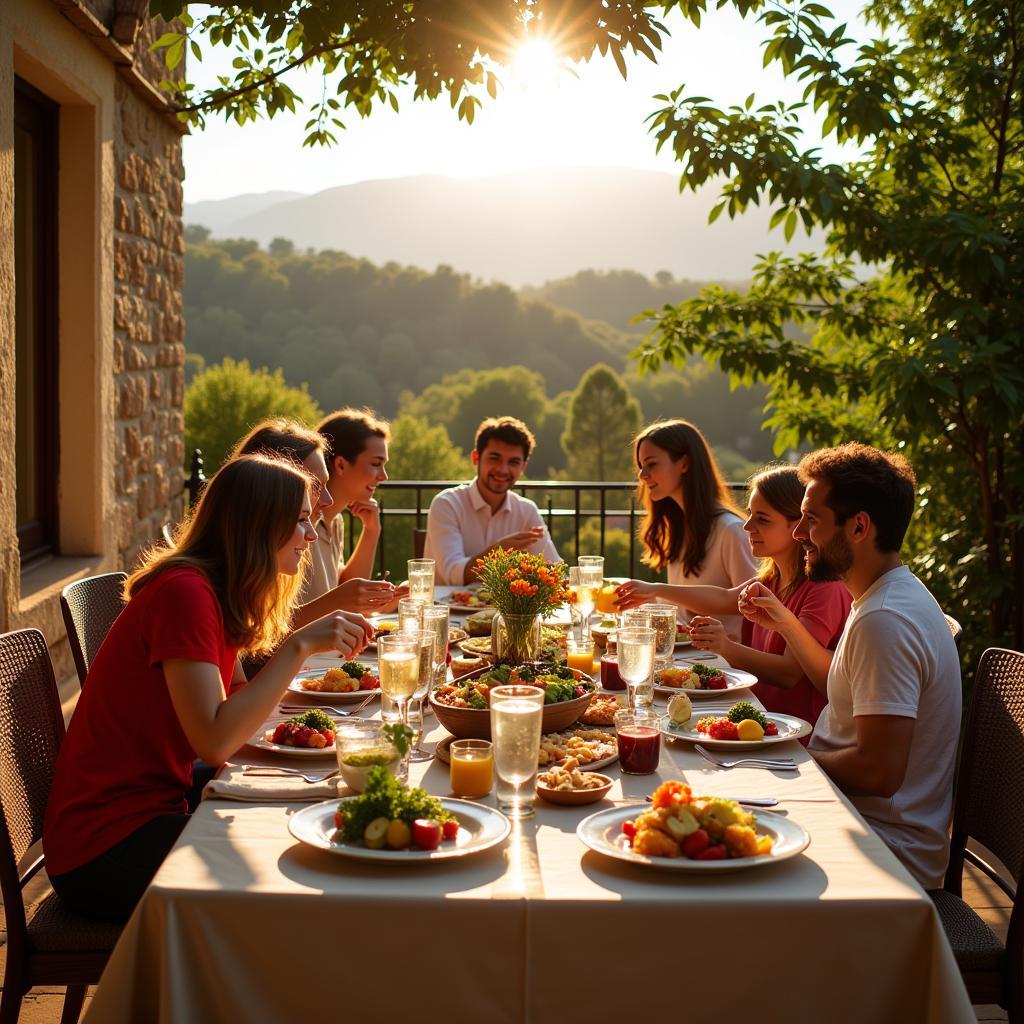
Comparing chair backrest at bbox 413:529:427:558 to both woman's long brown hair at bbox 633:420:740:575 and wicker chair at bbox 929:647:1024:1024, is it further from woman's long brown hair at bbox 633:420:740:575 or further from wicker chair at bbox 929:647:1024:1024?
wicker chair at bbox 929:647:1024:1024

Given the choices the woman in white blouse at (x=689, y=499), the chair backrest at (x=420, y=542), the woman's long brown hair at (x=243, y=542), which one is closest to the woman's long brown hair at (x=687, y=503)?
the woman in white blouse at (x=689, y=499)

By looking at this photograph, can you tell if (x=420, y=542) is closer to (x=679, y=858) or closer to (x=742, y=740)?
(x=742, y=740)

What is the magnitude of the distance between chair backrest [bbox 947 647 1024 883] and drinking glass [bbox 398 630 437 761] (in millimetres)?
1062

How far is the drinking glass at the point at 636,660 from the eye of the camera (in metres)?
2.18

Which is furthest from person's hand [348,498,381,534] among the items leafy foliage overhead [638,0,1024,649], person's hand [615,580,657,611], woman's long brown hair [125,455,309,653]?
leafy foliage overhead [638,0,1024,649]

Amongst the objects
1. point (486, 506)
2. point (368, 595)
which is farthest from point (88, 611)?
point (486, 506)

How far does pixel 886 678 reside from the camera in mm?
2090

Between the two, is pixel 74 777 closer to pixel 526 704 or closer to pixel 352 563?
pixel 526 704

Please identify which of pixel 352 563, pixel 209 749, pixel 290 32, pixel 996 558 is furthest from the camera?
pixel 996 558

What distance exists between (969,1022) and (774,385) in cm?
444

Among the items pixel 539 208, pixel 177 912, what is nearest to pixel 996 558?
pixel 177 912

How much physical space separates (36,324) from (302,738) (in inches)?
121

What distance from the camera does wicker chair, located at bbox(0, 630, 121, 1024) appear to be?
1.90m

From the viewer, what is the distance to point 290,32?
15.2 ft
